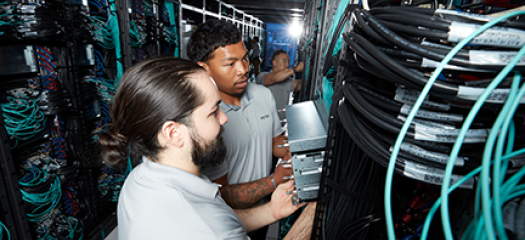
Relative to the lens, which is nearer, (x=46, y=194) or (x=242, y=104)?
(x=242, y=104)

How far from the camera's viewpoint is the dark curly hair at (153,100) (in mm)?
829

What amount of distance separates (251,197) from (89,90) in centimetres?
192

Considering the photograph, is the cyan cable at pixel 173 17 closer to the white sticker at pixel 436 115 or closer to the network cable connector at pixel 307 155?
the network cable connector at pixel 307 155

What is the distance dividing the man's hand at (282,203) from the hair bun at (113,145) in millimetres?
681

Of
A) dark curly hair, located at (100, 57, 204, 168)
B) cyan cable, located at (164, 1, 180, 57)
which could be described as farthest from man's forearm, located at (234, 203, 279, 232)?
cyan cable, located at (164, 1, 180, 57)

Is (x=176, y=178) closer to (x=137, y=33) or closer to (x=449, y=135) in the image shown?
(x=449, y=135)

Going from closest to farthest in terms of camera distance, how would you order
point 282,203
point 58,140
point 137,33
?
point 282,203 → point 58,140 → point 137,33

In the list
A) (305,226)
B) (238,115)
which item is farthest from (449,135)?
(238,115)

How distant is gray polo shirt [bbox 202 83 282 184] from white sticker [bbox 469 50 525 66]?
1.16 metres

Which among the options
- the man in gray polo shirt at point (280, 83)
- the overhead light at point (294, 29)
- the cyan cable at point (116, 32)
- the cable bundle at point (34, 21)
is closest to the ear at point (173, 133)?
the cable bundle at point (34, 21)

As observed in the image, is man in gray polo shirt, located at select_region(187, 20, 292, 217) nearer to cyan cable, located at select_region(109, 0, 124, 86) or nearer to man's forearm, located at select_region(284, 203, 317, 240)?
man's forearm, located at select_region(284, 203, 317, 240)

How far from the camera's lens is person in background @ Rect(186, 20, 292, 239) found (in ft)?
4.50

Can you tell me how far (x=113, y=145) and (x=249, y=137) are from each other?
29.5 inches

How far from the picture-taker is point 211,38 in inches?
61.9
